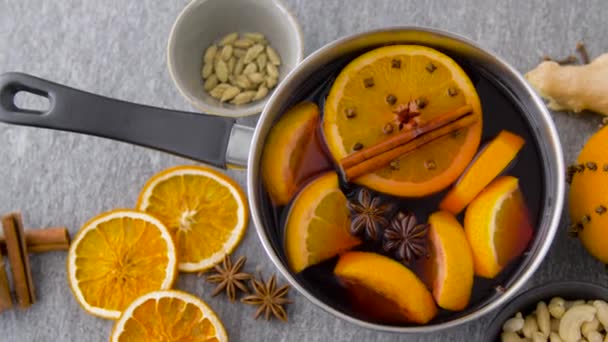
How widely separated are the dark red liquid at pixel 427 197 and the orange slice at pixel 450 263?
0.04 feet

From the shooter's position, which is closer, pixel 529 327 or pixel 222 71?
pixel 529 327

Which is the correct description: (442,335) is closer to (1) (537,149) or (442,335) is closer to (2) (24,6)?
(1) (537,149)

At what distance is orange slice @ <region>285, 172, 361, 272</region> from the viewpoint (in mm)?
830

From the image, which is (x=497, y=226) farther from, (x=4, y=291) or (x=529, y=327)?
(x=4, y=291)

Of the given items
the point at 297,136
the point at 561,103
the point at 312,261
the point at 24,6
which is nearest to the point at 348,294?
→ the point at 312,261

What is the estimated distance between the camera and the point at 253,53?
1.05 metres

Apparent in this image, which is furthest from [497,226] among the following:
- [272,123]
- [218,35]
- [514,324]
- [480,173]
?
[218,35]

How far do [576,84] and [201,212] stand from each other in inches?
21.4

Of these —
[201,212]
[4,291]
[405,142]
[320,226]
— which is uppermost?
[405,142]

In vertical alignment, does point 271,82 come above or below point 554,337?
above

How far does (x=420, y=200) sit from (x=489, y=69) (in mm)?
175

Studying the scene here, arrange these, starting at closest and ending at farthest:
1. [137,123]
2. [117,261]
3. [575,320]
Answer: [137,123]
[575,320]
[117,261]

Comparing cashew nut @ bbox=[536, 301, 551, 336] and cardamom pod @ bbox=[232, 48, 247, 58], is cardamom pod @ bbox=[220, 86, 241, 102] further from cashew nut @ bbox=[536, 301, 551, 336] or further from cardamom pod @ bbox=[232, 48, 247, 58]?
cashew nut @ bbox=[536, 301, 551, 336]

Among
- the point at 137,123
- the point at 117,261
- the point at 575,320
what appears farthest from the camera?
the point at 117,261
